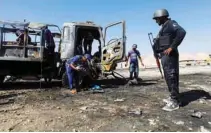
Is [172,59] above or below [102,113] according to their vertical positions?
above

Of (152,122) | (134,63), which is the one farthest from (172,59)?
(134,63)

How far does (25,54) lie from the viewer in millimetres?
11062

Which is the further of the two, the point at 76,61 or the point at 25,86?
the point at 25,86

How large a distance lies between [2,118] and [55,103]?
5.76ft

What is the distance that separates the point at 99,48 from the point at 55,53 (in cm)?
174

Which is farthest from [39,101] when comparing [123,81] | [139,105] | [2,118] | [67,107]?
[123,81]

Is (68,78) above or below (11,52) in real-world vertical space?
below

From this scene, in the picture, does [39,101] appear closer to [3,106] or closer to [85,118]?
[3,106]

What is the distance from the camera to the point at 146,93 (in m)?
9.38

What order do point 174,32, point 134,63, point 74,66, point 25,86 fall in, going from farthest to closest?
point 134,63 < point 25,86 < point 74,66 < point 174,32

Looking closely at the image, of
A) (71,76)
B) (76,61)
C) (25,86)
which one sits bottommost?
(25,86)

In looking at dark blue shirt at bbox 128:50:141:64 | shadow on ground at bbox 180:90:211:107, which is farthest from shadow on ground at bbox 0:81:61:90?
shadow on ground at bbox 180:90:211:107

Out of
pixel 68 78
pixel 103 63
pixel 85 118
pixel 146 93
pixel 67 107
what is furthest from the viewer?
pixel 103 63

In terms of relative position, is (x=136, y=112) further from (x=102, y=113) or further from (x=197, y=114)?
(x=197, y=114)
